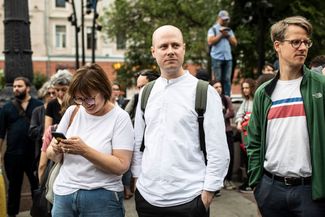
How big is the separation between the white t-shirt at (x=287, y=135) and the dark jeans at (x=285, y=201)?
0.09 meters

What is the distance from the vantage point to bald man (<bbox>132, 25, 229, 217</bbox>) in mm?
2936

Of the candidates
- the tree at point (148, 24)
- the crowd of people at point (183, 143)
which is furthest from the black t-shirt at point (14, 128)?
the tree at point (148, 24)

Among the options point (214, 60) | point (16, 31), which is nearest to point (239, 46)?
point (214, 60)

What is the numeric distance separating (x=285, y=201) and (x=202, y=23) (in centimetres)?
2246

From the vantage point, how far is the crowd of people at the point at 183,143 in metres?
2.93

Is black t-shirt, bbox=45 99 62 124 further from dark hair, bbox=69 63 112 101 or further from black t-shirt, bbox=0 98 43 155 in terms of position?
dark hair, bbox=69 63 112 101

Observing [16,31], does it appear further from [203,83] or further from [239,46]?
[239,46]

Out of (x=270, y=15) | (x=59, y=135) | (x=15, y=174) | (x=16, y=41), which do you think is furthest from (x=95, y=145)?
(x=270, y=15)

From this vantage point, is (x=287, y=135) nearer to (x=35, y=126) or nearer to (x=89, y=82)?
(x=89, y=82)

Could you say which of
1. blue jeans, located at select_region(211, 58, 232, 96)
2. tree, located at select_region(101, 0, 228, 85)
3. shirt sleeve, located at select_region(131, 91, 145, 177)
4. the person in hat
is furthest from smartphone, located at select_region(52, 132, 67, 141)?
tree, located at select_region(101, 0, 228, 85)

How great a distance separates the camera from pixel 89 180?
312 cm

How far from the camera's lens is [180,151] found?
294 cm

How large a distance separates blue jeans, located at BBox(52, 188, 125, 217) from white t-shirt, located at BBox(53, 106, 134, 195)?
0.11 ft

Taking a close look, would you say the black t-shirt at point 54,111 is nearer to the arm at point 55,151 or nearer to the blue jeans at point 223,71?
the arm at point 55,151
